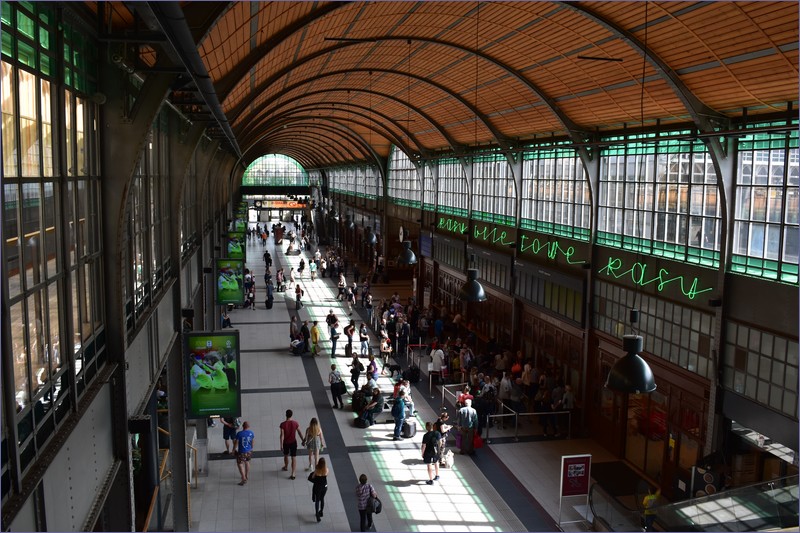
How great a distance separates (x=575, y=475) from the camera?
13391mm

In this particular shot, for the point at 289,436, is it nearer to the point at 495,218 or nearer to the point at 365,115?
the point at 495,218

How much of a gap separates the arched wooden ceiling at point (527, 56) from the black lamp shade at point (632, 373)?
5.60 meters

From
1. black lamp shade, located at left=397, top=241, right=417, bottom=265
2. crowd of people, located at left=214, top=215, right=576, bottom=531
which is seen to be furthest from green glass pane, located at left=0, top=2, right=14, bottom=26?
black lamp shade, located at left=397, top=241, right=417, bottom=265

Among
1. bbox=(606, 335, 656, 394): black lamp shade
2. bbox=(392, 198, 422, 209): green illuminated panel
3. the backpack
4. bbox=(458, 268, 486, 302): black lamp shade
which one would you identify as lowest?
the backpack

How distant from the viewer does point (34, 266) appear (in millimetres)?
5082

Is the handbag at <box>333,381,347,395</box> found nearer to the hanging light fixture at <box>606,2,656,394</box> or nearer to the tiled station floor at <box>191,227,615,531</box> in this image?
the tiled station floor at <box>191,227,615,531</box>

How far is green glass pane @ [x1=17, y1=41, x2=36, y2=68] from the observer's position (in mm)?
4854

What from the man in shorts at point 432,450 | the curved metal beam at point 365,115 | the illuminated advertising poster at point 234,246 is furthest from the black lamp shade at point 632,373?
the curved metal beam at point 365,115

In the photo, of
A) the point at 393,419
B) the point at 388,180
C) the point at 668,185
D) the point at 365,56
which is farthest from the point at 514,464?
the point at 388,180

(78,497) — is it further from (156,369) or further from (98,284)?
(156,369)

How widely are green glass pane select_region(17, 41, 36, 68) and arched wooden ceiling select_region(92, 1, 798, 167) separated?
119cm

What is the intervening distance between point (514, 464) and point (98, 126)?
41.5 ft

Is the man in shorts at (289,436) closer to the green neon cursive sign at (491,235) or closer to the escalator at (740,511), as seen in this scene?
the escalator at (740,511)

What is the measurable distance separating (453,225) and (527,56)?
50.7 feet
